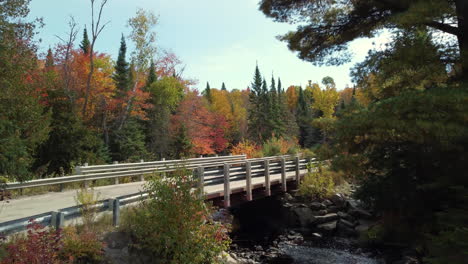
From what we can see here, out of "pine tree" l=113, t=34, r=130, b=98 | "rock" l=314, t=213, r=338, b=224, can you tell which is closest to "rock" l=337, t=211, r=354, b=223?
"rock" l=314, t=213, r=338, b=224

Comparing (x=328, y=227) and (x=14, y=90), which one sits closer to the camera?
(x=14, y=90)

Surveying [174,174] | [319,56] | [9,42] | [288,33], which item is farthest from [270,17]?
[9,42]

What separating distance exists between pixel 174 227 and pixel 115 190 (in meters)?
5.15

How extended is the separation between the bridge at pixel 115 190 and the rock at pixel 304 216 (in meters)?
1.24

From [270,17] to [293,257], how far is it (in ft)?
24.2

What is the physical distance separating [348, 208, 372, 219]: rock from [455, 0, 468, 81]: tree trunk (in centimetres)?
953

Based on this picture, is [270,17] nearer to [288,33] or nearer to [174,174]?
[288,33]

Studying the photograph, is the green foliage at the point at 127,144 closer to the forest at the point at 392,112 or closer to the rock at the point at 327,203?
the forest at the point at 392,112

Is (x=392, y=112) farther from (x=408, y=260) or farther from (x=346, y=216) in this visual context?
(x=346, y=216)

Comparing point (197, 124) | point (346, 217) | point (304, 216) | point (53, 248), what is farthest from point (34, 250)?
point (197, 124)

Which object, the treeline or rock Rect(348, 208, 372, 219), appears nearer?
the treeline

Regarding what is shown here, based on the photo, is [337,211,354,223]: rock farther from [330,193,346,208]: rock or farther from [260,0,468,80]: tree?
[260,0,468,80]: tree

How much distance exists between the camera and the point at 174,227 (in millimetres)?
6664

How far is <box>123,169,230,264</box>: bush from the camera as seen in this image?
662 centimetres
